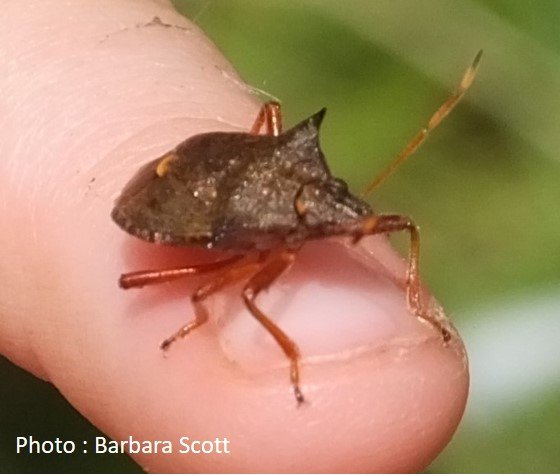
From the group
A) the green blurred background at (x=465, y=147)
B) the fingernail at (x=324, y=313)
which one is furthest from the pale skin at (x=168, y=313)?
the green blurred background at (x=465, y=147)

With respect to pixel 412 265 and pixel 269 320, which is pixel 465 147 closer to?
pixel 412 265

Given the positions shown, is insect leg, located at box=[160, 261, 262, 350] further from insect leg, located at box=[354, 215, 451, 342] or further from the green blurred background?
the green blurred background

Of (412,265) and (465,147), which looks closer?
(412,265)

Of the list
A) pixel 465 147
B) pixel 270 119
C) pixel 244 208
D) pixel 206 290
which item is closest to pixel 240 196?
pixel 244 208

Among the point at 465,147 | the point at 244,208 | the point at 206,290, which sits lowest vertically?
the point at 206,290

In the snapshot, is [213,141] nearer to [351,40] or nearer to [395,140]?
[395,140]

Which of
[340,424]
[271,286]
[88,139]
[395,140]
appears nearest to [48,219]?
[88,139]

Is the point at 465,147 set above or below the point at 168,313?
above
